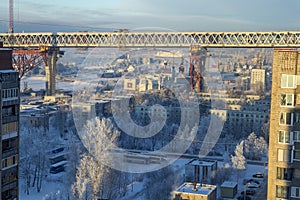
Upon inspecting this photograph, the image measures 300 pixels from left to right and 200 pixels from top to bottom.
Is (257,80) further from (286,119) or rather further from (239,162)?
(286,119)

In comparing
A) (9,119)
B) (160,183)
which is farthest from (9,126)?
(160,183)

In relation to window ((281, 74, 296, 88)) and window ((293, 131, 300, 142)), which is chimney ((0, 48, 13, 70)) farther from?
window ((293, 131, 300, 142))

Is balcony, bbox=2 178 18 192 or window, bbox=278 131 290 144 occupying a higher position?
window, bbox=278 131 290 144

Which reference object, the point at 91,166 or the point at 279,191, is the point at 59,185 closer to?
the point at 91,166

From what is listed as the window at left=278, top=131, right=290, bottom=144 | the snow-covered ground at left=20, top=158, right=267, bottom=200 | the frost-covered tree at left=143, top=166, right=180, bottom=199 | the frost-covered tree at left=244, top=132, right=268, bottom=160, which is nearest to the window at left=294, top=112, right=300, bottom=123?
the window at left=278, top=131, right=290, bottom=144

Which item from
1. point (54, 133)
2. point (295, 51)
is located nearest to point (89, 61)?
point (54, 133)

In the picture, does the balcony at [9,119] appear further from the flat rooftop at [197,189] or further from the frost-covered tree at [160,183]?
the frost-covered tree at [160,183]
